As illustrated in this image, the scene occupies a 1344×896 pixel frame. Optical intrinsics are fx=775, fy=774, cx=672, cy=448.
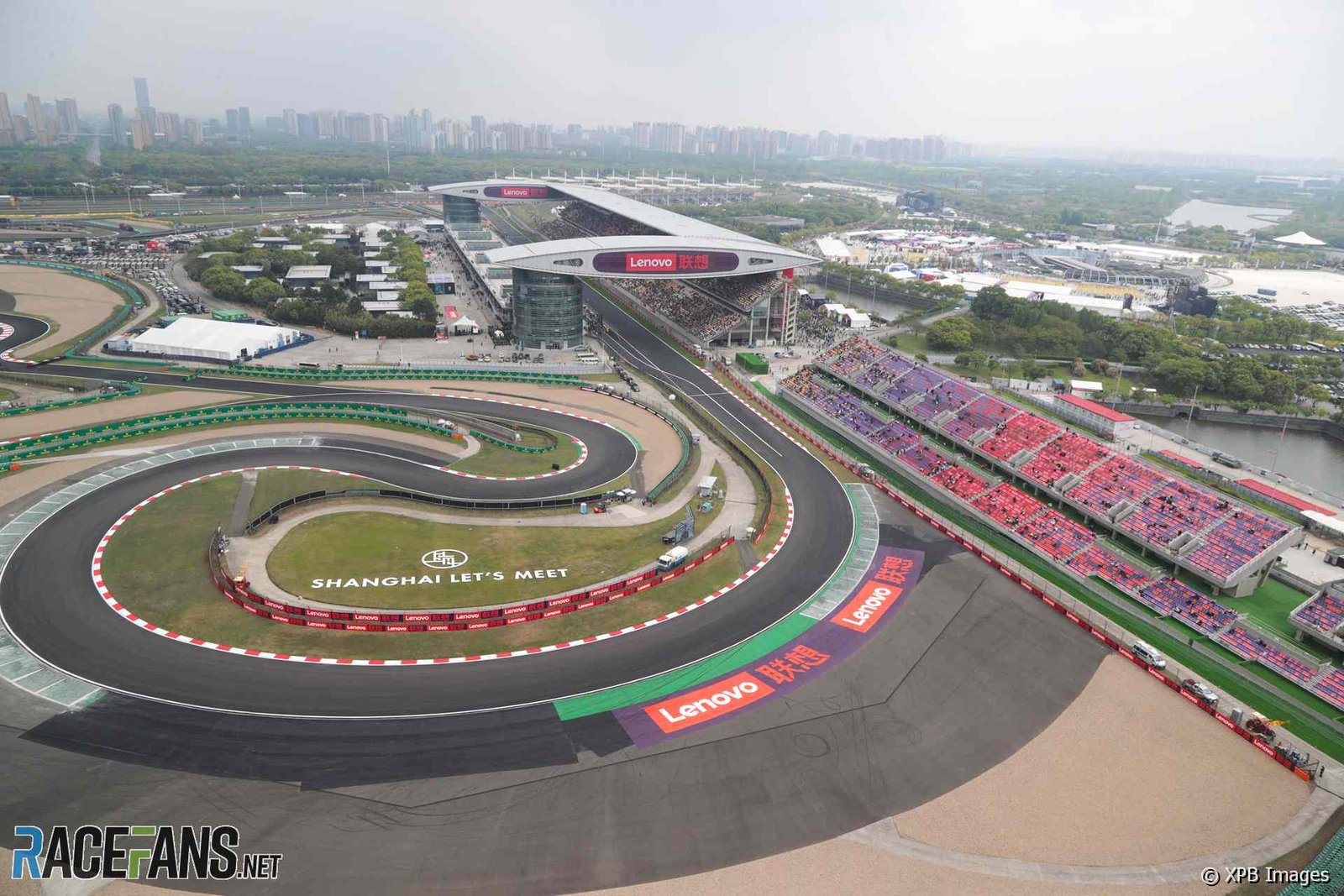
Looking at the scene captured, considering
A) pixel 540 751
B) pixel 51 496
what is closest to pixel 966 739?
pixel 540 751

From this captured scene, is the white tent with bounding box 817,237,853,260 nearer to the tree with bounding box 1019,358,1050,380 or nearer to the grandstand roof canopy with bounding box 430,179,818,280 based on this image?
the grandstand roof canopy with bounding box 430,179,818,280

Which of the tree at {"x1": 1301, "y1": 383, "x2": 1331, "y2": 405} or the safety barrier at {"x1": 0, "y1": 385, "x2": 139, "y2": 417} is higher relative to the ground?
the safety barrier at {"x1": 0, "y1": 385, "x2": 139, "y2": 417}

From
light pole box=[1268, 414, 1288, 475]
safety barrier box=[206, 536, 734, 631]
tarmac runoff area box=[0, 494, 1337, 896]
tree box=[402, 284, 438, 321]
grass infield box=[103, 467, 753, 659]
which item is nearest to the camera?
tarmac runoff area box=[0, 494, 1337, 896]

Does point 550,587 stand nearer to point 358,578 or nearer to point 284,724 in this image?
point 358,578

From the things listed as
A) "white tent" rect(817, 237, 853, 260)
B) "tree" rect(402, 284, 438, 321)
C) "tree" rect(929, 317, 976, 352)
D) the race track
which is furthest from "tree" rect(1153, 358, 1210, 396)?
"white tent" rect(817, 237, 853, 260)

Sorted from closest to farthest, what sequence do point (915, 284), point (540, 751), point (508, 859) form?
1. point (508, 859)
2. point (540, 751)
3. point (915, 284)

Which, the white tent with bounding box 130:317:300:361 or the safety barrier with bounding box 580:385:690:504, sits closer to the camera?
the safety barrier with bounding box 580:385:690:504

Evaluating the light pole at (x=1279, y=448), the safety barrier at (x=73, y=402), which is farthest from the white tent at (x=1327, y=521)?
the safety barrier at (x=73, y=402)
